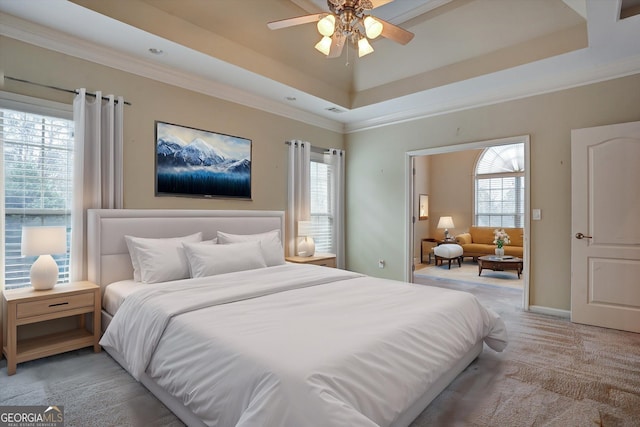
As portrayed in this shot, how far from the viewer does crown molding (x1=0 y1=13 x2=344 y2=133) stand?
109 inches

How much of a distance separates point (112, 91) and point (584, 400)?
4.47 m

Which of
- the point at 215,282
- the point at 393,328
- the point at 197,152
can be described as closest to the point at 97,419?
the point at 215,282

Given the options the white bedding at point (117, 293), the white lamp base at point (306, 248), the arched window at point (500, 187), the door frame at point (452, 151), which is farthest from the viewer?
the arched window at point (500, 187)

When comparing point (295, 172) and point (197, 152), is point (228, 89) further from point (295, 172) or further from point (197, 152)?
point (295, 172)

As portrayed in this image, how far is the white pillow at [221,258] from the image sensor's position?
122 inches

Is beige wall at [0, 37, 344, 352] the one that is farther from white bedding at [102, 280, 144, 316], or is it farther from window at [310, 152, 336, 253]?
white bedding at [102, 280, 144, 316]

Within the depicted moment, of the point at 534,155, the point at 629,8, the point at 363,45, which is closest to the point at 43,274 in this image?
the point at 363,45

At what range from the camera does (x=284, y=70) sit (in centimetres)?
411

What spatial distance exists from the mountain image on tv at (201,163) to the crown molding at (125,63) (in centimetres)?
49

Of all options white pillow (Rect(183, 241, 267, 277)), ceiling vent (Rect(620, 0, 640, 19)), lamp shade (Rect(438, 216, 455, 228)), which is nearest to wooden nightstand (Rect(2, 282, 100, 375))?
white pillow (Rect(183, 241, 267, 277))

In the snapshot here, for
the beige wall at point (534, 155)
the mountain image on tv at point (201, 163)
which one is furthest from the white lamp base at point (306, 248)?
the beige wall at point (534, 155)

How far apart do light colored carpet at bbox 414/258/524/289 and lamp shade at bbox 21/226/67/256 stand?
556 centimetres

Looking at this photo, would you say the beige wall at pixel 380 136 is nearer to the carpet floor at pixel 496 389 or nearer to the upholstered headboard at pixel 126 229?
the upholstered headboard at pixel 126 229

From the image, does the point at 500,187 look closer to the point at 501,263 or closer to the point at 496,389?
the point at 501,263
